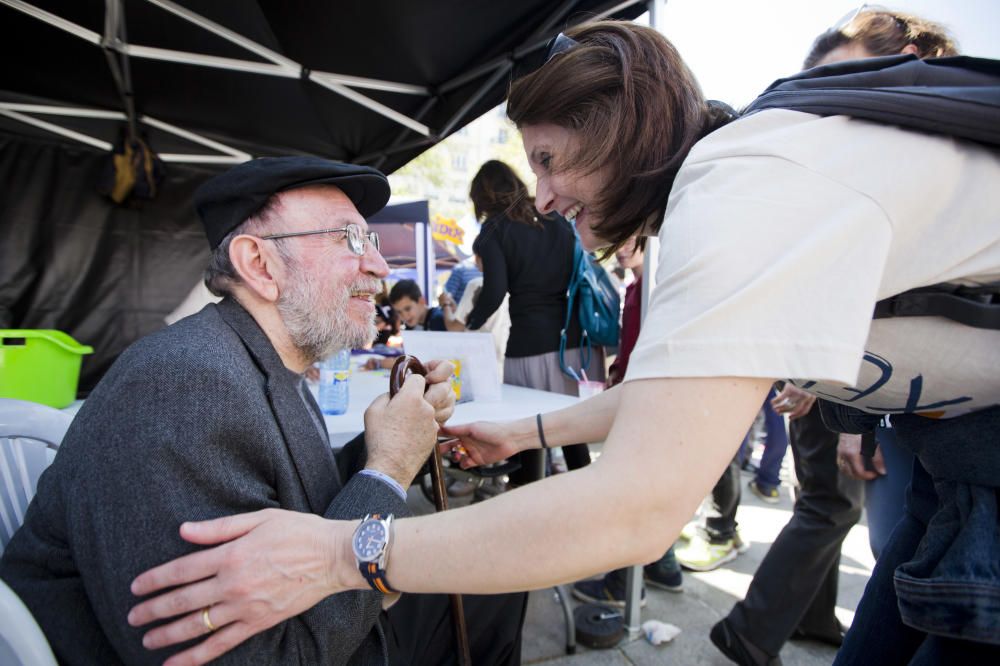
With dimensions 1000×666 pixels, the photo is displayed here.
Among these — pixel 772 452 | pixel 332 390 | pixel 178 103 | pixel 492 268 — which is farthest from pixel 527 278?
pixel 178 103

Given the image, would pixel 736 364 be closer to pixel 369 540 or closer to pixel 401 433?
pixel 369 540

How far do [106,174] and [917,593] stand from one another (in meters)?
7.09

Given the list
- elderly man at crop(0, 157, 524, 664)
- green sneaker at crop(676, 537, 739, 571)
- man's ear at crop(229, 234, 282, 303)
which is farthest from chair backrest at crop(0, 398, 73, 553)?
green sneaker at crop(676, 537, 739, 571)

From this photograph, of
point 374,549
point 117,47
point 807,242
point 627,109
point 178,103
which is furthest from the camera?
point 178,103

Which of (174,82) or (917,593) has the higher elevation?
(174,82)

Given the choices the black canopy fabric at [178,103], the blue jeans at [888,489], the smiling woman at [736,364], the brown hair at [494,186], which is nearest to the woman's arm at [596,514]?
the smiling woman at [736,364]

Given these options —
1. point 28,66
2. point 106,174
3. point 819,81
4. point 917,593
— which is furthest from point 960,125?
point 106,174

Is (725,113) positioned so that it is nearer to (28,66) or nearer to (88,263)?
(28,66)

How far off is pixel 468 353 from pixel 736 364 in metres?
2.25

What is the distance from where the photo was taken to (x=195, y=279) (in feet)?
20.5

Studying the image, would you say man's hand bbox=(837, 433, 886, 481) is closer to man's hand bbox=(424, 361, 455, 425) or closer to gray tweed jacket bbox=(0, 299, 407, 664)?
man's hand bbox=(424, 361, 455, 425)

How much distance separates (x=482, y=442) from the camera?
174 centimetres

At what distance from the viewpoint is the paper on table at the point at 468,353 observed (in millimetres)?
2656

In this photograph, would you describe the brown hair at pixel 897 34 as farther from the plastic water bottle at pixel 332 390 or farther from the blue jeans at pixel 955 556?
the plastic water bottle at pixel 332 390
